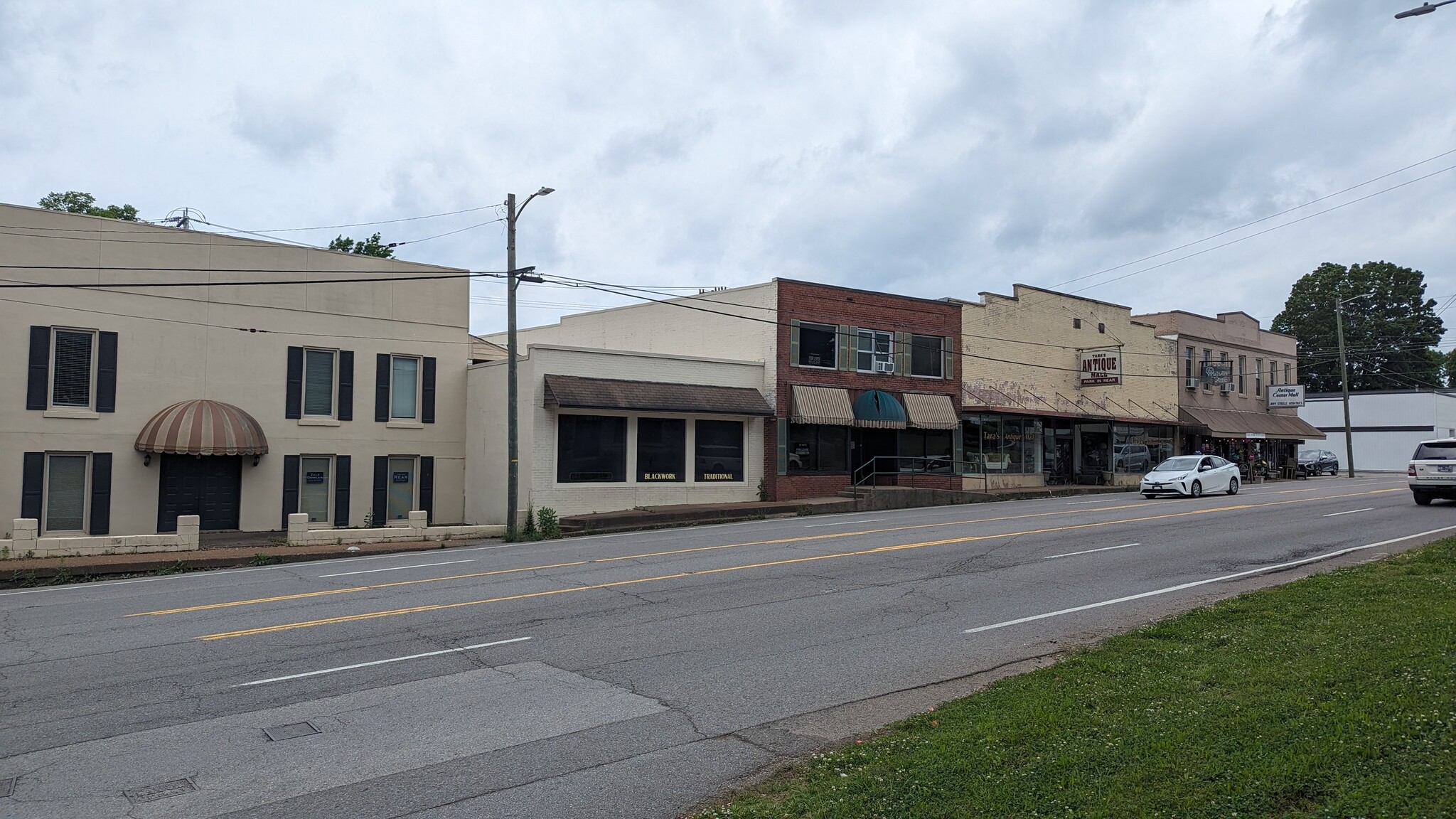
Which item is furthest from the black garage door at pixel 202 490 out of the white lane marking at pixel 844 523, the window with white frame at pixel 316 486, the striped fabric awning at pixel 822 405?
the striped fabric awning at pixel 822 405

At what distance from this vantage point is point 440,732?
289 inches

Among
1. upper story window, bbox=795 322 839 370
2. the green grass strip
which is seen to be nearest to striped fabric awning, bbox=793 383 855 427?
upper story window, bbox=795 322 839 370

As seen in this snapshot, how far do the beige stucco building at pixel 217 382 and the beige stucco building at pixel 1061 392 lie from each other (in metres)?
20.5

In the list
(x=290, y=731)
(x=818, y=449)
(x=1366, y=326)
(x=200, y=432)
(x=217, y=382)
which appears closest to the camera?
(x=290, y=731)

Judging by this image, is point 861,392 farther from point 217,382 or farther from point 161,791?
point 161,791

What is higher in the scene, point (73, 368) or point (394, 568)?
point (73, 368)

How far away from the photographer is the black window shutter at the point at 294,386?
26578mm

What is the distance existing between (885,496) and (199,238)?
2205 centimetres

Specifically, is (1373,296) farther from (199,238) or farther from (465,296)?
(199,238)

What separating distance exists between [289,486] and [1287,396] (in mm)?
51821


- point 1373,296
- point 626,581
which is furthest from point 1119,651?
point 1373,296

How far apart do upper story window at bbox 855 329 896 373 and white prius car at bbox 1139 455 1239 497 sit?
32.0ft

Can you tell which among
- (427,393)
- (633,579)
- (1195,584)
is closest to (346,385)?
(427,393)

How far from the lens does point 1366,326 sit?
3465 inches
